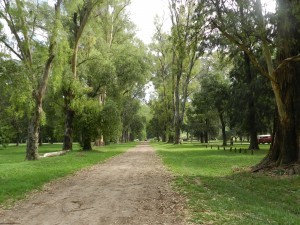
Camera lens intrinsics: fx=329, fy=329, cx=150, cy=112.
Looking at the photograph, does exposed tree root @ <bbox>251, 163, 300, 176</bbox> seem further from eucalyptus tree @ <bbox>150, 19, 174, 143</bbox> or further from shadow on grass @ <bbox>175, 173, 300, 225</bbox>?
eucalyptus tree @ <bbox>150, 19, 174, 143</bbox>

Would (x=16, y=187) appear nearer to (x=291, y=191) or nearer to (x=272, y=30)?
(x=291, y=191)

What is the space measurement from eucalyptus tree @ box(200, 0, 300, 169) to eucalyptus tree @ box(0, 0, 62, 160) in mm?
11126

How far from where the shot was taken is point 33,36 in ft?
67.8

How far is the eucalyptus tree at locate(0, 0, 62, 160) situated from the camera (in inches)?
776

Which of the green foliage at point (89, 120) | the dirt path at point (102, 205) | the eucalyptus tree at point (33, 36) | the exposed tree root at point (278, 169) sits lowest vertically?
the dirt path at point (102, 205)

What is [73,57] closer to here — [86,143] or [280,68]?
[86,143]

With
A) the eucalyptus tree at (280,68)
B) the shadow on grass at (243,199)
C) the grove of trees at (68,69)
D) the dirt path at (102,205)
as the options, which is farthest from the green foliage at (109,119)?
the dirt path at (102,205)

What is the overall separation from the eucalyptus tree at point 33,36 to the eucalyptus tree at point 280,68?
36.5 ft

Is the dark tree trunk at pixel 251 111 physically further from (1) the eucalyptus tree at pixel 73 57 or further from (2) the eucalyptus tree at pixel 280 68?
(1) the eucalyptus tree at pixel 73 57

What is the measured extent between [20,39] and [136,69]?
1615 cm

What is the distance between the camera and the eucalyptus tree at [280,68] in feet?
43.6

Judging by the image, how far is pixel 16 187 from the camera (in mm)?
10477

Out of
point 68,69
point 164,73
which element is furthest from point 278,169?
point 164,73

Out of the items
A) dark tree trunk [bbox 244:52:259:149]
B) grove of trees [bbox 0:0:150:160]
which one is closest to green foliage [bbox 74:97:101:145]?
A: grove of trees [bbox 0:0:150:160]
